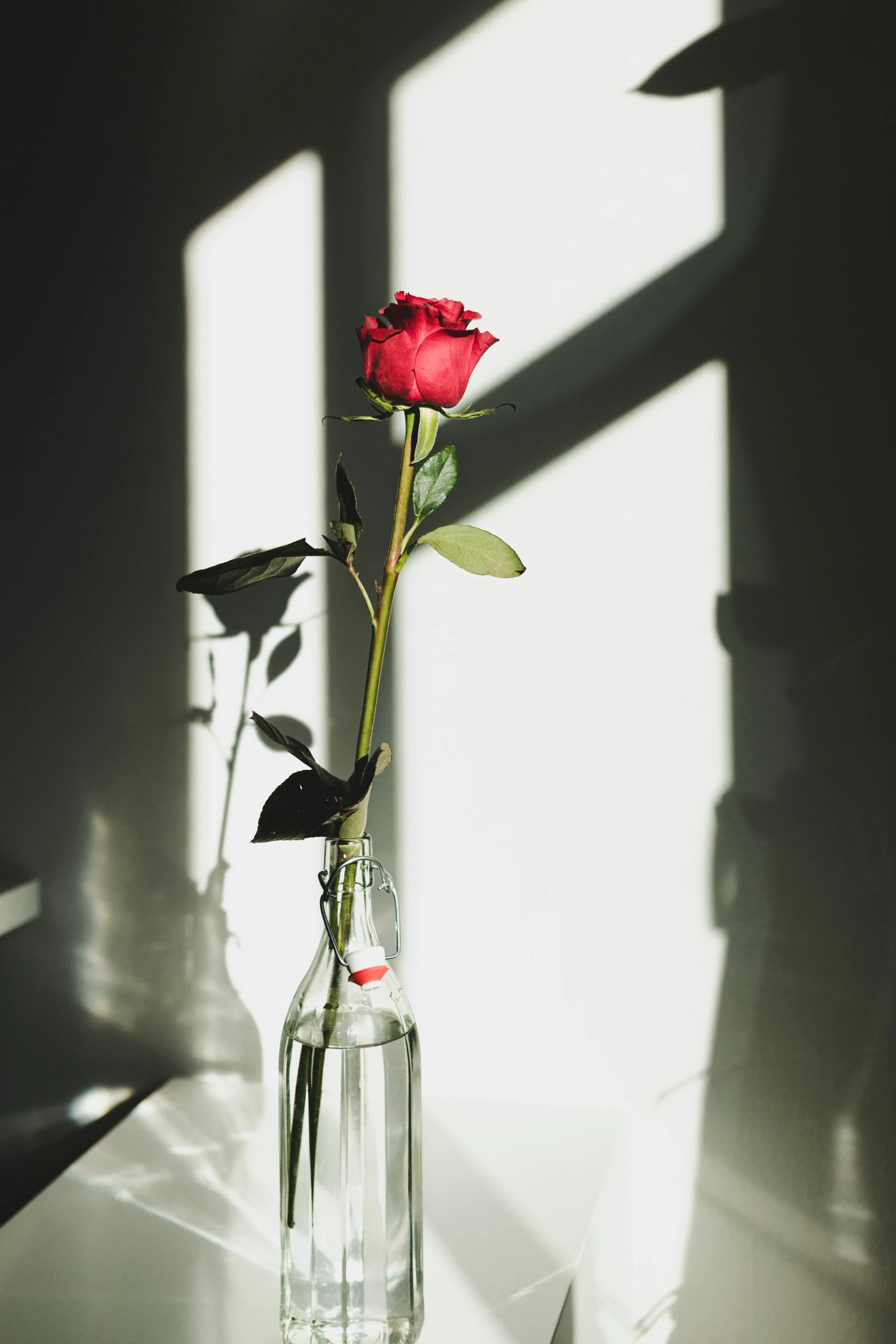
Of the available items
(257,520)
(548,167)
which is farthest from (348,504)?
(548,167)

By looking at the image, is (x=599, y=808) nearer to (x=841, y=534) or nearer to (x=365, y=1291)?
(x=841, y=534)

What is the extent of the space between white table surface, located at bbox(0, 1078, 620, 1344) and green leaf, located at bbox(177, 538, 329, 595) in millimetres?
526

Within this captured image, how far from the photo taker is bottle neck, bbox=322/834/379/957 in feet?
2.43

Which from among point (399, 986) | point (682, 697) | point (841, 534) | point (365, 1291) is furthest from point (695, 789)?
point (365, 1291)

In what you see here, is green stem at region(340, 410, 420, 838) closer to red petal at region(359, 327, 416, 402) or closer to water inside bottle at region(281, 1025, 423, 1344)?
red petal at region(359, 327, 416, 402)

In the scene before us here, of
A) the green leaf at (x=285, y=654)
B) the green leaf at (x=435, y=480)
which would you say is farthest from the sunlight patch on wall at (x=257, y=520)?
the green leaf at (x=435, y=480)

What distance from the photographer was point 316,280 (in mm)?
1111

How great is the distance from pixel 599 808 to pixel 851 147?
65 cm

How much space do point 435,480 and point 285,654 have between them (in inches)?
13.3

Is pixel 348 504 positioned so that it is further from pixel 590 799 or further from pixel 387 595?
pixel 590 799

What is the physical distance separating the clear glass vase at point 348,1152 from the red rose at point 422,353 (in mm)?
310


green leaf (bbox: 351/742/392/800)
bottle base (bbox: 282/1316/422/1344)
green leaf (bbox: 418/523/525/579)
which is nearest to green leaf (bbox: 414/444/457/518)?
green leaf (bbox: 418/523/525/579)

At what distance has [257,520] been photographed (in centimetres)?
113

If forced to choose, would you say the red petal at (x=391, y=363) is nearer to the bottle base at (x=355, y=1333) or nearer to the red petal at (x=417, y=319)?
the red petal at (x=417, y=319)
